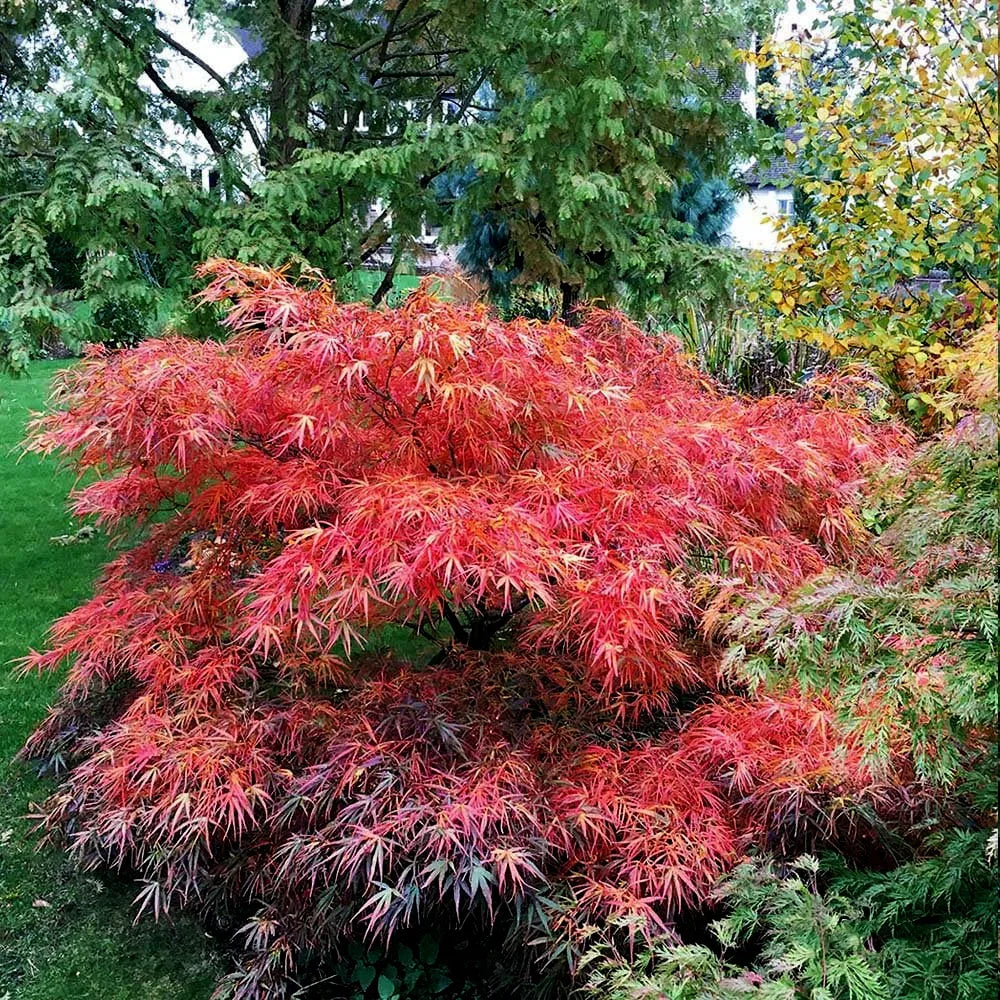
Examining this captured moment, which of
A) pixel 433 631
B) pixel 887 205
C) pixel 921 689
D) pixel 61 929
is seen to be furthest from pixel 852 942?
pixel 887 205

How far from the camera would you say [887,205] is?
3.78 m

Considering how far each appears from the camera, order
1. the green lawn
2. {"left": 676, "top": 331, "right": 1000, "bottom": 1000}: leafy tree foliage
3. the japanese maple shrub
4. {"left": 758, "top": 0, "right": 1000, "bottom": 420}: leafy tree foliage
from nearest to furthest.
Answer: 1. {"left": 676, "top": 331, "right": 1000, "bottom": 1000}: leafy tree foliage
2. the japanese maple shrub
3. the green lawn
4. {"left": 758, "top": 0, "right": 1000, "bottom": 420}: leafy tree foliage

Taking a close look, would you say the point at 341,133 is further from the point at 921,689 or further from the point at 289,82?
the point at 921,689

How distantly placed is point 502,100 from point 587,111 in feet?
2.31

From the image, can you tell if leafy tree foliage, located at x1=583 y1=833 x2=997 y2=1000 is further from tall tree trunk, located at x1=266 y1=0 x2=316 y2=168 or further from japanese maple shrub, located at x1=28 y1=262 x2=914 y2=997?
tall tree trunk, located at x1=266 y1=0 x2=316 y2=168

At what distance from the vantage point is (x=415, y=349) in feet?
6.85

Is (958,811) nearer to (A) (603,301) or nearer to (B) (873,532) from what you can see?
(B) (873,532)

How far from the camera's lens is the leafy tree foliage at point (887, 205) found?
11.0 feet

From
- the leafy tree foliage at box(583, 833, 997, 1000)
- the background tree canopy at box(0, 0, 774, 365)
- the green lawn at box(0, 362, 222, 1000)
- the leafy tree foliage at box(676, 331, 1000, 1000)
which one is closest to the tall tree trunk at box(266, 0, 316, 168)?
the background tree canopy at box(0, 0, 774, 365)

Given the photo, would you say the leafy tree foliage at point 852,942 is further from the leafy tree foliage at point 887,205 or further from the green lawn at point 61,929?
the leafy tree foliage at point 887,205

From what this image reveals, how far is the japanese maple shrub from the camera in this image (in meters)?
1.98

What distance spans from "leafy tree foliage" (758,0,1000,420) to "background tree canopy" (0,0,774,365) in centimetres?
62

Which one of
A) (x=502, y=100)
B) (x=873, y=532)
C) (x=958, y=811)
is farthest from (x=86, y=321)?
(x=958, y=811)

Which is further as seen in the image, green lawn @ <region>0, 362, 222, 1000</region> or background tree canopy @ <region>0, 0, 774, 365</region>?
background tree canopy @ <region>0, 0, 774, 365</region>
